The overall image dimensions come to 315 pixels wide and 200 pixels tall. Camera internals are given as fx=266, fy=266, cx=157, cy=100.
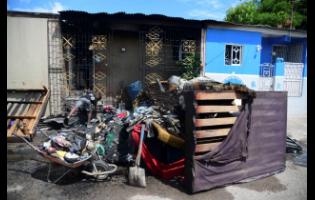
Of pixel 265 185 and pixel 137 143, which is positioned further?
pixel 137 143

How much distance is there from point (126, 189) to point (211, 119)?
1.95m

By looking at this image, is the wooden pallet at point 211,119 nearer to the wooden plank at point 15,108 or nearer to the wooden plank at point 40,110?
the wooden plank at point 40,110

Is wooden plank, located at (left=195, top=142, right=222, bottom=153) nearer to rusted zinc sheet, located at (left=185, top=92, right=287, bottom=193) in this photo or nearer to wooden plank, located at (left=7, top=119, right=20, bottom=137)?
rusted zinc sheet, located at (left=185, top=92, right=287, bottom=193)

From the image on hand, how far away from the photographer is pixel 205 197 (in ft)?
14.9

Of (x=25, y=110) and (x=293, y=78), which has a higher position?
(x=293, y=78)

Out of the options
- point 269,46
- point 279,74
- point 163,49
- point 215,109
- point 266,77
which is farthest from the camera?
point 269,46

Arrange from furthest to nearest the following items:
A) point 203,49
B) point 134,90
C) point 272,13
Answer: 1. point 272,13
2. point 203,49
3. point 134,90

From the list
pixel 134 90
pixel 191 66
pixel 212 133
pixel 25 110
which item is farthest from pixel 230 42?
pixel 25 110

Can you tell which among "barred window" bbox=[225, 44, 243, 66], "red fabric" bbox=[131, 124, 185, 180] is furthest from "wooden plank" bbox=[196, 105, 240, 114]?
"barred window" bbox=[225, 44, 243, 66]

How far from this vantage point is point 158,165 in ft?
17.3

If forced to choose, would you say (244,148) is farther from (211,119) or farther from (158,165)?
(158,165)

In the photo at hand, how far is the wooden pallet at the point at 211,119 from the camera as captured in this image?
15.1 ft

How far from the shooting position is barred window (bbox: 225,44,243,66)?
477 inches

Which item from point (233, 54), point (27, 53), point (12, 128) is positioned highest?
point (233, 54)
